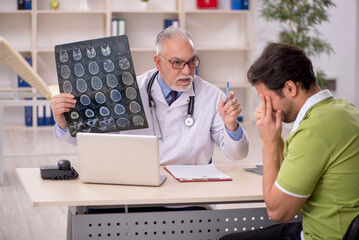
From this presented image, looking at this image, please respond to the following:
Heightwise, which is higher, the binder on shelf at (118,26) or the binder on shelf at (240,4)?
the binder on shelf at (240,4)

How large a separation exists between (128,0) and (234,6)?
4.32ft

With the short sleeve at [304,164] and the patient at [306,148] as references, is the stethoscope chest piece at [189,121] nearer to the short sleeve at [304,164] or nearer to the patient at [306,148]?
the patient at [306,148]

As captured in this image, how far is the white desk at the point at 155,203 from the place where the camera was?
6.12ft

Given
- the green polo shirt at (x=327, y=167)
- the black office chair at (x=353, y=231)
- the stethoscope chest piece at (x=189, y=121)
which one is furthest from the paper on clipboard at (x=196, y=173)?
the black office chair at (x=353, y=231)

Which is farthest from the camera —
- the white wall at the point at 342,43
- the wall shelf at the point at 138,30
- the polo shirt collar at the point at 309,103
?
the wall shelf at the point at 138,30

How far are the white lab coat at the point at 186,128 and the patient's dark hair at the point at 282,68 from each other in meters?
0.73

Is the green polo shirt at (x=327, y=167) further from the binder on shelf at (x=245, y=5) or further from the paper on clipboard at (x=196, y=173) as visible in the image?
the binder on shelf at (x=245, y=5)

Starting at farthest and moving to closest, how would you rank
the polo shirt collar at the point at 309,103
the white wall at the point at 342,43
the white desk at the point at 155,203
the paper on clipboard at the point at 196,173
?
the white wall at the point at 342,43 < the paper on clipboard at the point at 196,173 < the white desk at the point at 155,203 < the polo shirt collar at the point at 309,103

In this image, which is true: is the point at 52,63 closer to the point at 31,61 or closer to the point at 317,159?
the point at 31,61

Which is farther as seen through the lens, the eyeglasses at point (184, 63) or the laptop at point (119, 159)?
the eyeglasses at point (184, 63)

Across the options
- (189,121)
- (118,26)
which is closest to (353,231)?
(189,121)

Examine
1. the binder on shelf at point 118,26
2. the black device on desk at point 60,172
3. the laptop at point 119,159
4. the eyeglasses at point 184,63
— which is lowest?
the black device on desk at point 60,172

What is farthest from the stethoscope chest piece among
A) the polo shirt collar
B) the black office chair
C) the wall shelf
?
the wall shelf

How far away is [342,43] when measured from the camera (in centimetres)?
725
